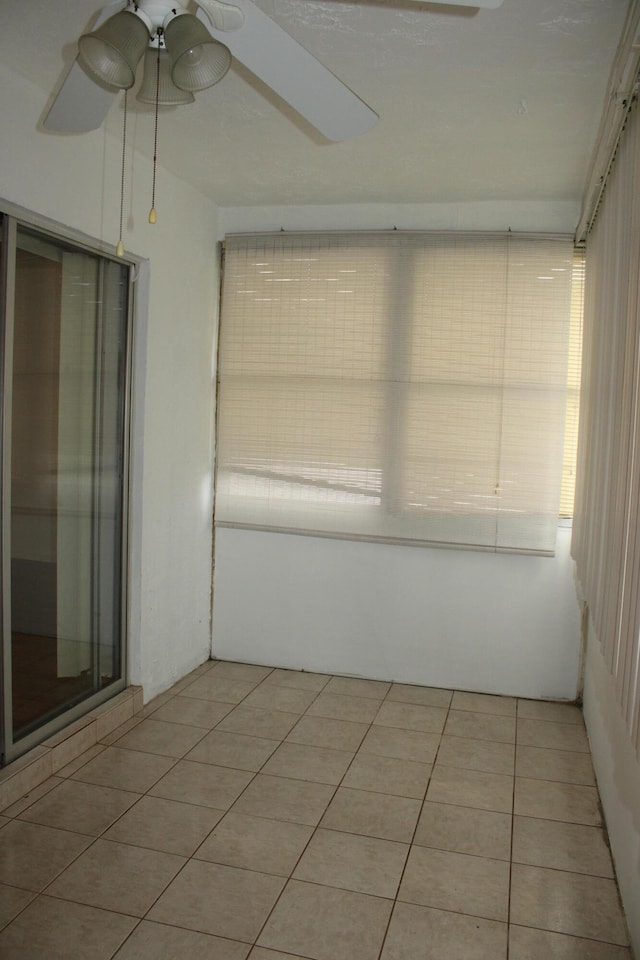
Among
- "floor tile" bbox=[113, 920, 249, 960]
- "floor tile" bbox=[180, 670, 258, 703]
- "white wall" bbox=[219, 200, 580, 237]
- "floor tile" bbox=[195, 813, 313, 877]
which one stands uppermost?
"white wall" bbox=[219, 200, 580, 237]

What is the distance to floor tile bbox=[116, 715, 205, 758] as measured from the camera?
337cm

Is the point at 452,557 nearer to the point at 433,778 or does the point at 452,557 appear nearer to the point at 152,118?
the point at 433,778

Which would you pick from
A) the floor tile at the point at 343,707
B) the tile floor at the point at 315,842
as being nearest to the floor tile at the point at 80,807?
the tile floor at the point at 315,842

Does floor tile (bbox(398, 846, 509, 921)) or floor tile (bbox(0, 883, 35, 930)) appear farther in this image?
floor tile (bbox(398, 846, 509, 921))

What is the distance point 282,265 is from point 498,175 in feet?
4.29

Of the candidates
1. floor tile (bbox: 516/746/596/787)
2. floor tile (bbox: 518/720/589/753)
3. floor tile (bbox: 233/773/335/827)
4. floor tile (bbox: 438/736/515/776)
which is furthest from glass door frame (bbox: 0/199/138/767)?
floor tile (bbox: 518/720/589/753)

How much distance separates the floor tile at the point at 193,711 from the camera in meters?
3.70

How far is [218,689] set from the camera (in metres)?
4.14

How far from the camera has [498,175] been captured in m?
3.65

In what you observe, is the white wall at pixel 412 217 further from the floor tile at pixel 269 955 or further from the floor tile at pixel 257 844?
the floor tile at pixel 269 955

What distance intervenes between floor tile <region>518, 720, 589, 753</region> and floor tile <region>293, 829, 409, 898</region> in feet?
3.81

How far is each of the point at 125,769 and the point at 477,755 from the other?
1.53 meters

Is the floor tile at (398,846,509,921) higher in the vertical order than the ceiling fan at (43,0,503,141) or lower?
lower

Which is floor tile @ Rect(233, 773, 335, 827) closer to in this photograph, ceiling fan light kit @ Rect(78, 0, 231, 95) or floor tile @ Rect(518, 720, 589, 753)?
floor tile @ Rect(518, 720, 589, 753)
